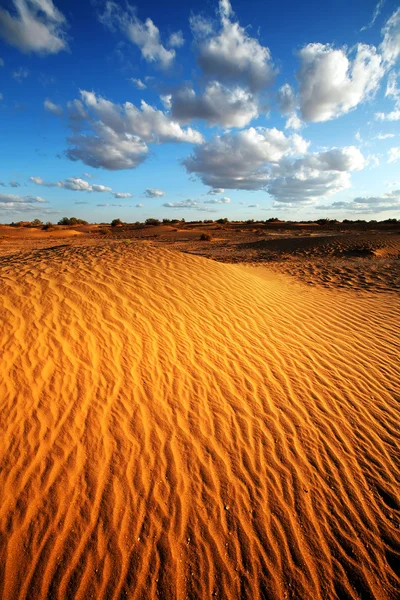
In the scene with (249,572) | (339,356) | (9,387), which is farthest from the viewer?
(339,356)

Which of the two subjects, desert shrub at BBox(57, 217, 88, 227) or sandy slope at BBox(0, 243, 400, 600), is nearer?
sandy slope at BBox(0, 243, 400, 600)

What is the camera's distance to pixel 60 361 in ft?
13.8

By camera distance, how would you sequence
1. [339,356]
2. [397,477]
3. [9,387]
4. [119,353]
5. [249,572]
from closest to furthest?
[249,572] → [397,477] → [9,387] → [119,353] → [339,356]

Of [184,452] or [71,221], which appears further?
[71,221]

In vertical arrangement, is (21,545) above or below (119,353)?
below

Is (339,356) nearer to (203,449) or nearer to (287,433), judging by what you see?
(287,433)

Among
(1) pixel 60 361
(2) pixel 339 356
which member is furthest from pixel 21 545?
(2) pixel 339 356

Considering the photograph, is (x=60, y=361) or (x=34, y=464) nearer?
(x=34, y=464)

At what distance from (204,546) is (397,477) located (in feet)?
8.13

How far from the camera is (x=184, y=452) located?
3334 millimetres

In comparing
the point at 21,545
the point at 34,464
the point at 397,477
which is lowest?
the point at 397,477

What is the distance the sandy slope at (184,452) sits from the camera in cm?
241

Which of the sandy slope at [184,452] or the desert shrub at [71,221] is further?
the desert shrub at [71,221]

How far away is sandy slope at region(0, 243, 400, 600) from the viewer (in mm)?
2408
